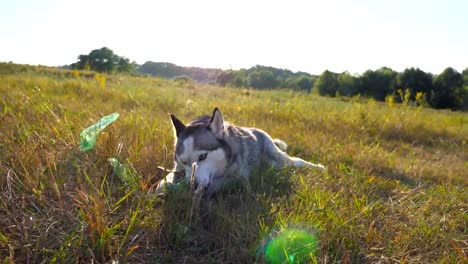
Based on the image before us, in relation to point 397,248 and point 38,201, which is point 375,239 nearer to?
point 397,248

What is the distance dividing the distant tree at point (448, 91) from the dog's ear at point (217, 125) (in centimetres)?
4804

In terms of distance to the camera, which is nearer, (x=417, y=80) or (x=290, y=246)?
(x=290, y=246)

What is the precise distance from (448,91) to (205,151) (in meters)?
52.7

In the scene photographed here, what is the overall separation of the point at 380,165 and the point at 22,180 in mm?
3878

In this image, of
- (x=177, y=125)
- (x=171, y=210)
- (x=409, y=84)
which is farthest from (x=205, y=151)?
(x=409, y=84)

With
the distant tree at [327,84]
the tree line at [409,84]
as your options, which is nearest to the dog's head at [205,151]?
the tree line at [409,84]

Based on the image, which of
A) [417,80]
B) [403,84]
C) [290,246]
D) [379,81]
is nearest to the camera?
[290,246]

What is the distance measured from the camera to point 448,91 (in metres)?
43.9

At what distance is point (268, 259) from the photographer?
64.2 inches

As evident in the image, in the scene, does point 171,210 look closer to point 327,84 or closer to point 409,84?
point 409,84

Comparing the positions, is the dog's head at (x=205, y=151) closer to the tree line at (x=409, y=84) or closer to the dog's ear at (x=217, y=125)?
the dog's ear at (x=217, y=125)

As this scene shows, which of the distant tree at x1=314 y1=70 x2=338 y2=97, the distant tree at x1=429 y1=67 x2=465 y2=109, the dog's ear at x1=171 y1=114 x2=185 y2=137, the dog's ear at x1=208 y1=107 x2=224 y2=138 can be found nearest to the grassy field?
the dog's ear at x1=171 y1=114 x2=185 y2=137

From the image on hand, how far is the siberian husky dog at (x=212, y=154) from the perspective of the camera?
241 centimetres

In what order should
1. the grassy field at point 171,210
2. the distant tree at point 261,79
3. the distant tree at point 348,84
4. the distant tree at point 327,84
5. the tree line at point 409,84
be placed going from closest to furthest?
the grassy field at point 171,210
the distant tree at point 261,79
the tree line at point 409,84
the distant tree at point 348,84
the distant tree at point 327,84
